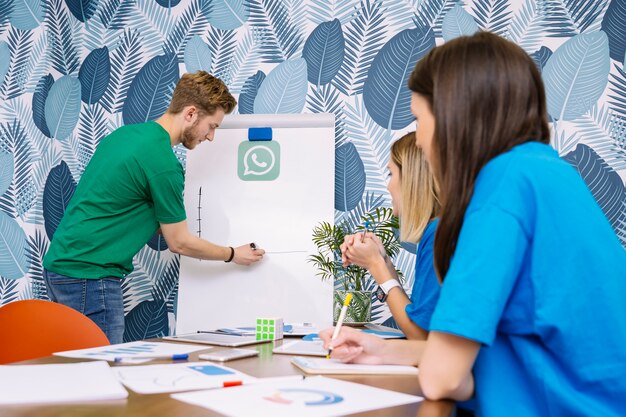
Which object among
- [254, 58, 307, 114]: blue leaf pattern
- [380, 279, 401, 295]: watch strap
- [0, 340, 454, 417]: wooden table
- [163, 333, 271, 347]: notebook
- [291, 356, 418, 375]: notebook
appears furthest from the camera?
[254, 58, 307, 114]: blue leaf pattern

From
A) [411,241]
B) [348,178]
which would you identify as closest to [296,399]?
[411,241]

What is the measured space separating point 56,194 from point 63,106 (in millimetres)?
489

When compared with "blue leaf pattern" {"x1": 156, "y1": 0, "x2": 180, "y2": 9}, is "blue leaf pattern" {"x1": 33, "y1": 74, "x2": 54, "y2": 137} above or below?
below

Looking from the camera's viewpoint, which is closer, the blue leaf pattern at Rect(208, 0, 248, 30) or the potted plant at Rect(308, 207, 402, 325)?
the potted plant at Rect(308, 207, 402, 325)

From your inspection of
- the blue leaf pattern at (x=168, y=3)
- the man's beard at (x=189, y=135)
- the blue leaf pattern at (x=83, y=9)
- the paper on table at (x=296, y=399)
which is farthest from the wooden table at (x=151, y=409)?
the blue leaf pattern at (x=83, y=9)

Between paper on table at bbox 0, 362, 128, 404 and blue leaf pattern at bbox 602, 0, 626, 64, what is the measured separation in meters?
2.65

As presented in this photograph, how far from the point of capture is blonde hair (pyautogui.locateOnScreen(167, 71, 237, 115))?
2502 millimetres

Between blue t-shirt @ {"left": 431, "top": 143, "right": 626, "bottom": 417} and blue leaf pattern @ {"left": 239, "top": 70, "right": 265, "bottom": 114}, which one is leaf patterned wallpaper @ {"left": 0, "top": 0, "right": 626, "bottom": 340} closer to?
blue leaf pattern @ {"left": 239, "top": 70, "right": 265, "bottom": 114}

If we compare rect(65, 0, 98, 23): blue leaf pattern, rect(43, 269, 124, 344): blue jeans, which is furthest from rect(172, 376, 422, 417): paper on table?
rect(65, 0, 98, 23): blue leaf pattern

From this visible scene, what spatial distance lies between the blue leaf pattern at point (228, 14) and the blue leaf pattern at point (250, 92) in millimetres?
298

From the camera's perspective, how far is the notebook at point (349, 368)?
3.51 ft

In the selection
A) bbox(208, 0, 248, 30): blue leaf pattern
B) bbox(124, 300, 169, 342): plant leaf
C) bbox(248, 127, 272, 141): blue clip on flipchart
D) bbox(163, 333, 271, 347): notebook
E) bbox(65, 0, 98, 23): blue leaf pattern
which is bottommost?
A: bbox(124, 300, 169, 342): plant leaf

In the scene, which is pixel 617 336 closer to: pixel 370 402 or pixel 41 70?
pixel 370 402

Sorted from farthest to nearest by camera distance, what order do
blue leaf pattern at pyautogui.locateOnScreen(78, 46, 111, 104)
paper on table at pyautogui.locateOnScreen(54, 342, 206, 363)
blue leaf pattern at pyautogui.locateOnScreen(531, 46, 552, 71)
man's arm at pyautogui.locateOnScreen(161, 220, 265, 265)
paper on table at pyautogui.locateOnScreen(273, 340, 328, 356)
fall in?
blue leaf pattern at pyautogui.locateOnScreen(78, 46, 111, 104) → blue leaf pattern at pyautogui.locateOnScreen(531, 46, 552, 71) → man's arm at pyautogui.locateOnScreen(161, 220, 265, 265) → paper on table at pyautogui.locateOnScreen(273, 340, 328, 356) → paper on table at pyautogui.locateOnScreen(54, 342, 206, 363)
